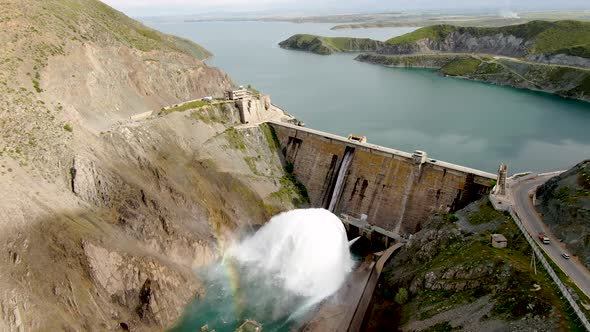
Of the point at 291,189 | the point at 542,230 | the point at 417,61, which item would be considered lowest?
the point at 291,189

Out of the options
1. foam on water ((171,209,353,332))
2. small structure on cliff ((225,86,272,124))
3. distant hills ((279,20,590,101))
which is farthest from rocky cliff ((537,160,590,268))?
distant hills ((279,20,590,101))

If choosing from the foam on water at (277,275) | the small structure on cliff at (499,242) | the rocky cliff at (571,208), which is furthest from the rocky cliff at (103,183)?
the rocky cliff at (571,208)

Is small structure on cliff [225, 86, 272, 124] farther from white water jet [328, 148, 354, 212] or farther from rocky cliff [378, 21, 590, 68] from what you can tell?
rocky cliff [378, 21, 590, 68]

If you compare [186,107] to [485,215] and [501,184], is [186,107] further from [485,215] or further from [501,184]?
[501,184]

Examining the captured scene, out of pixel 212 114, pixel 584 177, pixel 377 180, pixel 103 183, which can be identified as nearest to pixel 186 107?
pixel 212 114

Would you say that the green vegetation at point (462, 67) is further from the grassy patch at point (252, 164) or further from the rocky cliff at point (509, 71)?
the grassy patch at point (252, 164)

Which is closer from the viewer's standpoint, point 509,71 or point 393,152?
point 393,152
